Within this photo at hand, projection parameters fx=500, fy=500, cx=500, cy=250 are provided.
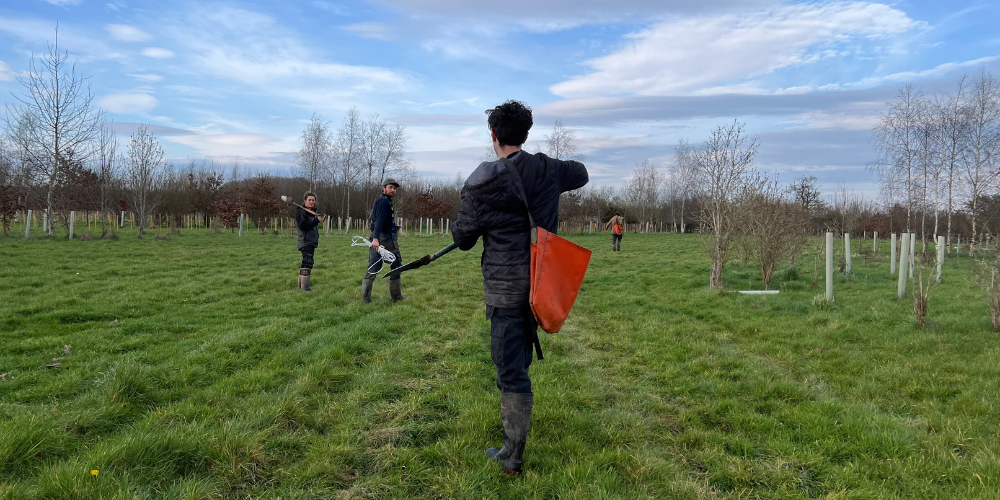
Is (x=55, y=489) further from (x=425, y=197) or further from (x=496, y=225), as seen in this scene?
(x=425, y=197)

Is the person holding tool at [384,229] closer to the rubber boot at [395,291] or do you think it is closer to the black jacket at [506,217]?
the rubber boot at [395,291]

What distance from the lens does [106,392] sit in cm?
388

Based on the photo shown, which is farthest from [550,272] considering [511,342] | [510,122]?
[510,122]

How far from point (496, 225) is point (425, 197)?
131ft

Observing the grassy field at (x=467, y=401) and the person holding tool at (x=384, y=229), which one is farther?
the person holding tool at (x=384, y=229)

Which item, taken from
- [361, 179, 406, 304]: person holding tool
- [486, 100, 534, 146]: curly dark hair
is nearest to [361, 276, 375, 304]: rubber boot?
[361, 179, 406, 304]: person holding tool

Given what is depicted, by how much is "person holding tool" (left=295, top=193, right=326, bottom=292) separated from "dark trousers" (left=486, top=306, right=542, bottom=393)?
7.38m

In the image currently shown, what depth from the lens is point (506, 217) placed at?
9.74 ft

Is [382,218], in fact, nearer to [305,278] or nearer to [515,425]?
[305,278]

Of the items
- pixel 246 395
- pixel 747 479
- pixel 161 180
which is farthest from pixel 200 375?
pixel 161 180

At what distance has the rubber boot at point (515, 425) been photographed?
304 cm

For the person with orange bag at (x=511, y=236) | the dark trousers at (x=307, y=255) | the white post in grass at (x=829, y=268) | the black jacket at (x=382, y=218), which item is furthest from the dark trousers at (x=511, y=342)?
the white post in grass at (x=829, y=268)

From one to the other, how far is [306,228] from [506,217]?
7693mm

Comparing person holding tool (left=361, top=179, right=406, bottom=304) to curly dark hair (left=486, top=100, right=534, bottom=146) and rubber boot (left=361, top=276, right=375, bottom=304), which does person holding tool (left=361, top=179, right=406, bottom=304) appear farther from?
curly dark hair (left=486, top=100, right=534, bottom=146)
